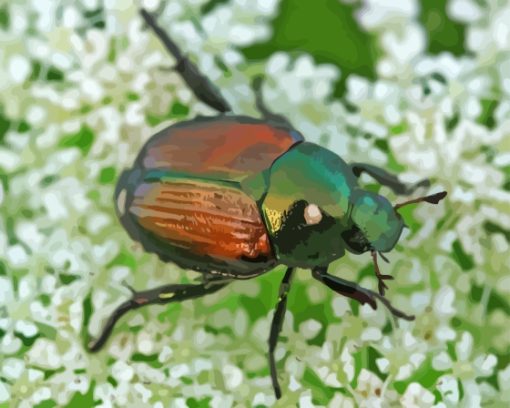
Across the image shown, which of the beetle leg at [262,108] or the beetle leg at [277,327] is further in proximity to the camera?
the beetle leg at [262,108]

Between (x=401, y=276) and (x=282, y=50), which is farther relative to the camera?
(x=282, y=50)

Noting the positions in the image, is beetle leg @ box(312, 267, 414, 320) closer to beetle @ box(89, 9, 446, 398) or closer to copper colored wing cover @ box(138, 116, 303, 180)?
beetle @ box(89, 9, 446, 398)

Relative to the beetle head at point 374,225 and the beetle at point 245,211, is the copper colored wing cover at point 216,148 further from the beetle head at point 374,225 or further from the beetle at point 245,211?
the beetle head at point 374,225

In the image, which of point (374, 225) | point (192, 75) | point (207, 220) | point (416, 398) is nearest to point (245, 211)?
point (207, 220)

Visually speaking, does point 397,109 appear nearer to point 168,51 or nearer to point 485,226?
point 485,226

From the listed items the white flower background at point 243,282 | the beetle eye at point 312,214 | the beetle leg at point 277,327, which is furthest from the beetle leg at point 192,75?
the beetle leg at point 277,327

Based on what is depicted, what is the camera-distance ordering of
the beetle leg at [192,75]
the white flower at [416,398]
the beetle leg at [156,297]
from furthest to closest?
1. the beetle leg at [192,75]
2. the beetle leg at [156,297]
3. the white flower at [416,398]

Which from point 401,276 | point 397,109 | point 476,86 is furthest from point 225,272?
point 476,86
